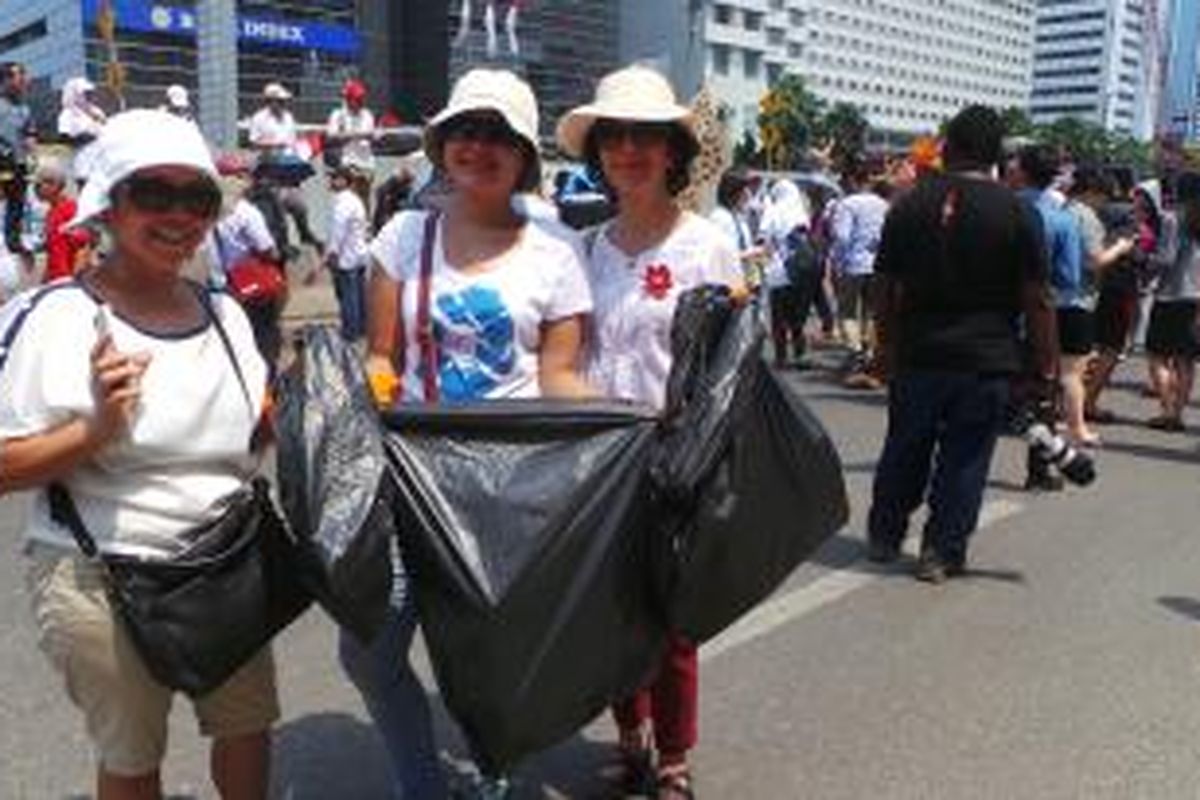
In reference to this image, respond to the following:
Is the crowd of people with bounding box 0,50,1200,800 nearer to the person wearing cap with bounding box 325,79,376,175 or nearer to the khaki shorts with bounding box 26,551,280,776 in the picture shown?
the khaki shorts with bounding box 26,551,280,776

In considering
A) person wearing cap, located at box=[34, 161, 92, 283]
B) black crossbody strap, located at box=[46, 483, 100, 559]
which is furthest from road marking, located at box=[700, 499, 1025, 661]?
person wearing cap, located at box=[34, 161, 92, 283]

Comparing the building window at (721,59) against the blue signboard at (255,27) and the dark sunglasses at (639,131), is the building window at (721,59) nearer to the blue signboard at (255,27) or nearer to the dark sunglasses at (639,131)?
the blue signboard at (255,27)

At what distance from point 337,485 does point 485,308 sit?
2.28ft

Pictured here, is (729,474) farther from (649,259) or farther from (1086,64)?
(1086,64)

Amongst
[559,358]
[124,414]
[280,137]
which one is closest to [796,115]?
[280,137]

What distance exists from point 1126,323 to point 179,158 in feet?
32.2

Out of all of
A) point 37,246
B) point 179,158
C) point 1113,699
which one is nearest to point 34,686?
point 179,158

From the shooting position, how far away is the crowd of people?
2.94 meters

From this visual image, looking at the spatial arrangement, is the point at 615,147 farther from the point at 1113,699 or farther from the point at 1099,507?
the point at 1099,507

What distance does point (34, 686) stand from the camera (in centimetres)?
516

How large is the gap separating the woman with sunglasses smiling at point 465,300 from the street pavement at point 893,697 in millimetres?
748

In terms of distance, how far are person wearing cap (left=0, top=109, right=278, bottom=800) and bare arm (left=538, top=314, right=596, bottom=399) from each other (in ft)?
2.66

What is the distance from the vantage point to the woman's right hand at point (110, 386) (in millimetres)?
2781

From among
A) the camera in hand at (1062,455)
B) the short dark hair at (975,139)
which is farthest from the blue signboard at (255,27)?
the short dark hair at (975,139)
